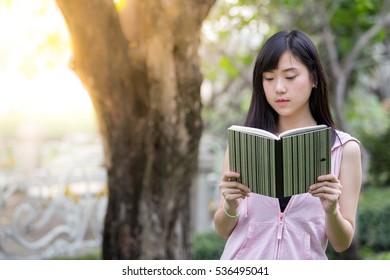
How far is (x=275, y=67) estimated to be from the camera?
177cm

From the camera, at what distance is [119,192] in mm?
3568

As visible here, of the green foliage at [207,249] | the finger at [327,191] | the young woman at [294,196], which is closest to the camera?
the finger at [327,191]

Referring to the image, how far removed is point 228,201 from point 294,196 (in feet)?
0.57

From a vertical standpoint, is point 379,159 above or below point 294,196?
below

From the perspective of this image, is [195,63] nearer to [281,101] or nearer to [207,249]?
[281,101]

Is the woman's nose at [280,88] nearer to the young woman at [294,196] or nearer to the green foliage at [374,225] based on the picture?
the young woman at [294,196]

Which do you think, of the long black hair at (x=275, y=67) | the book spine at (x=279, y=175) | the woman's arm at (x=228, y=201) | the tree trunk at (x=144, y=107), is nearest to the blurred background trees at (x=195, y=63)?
the tree trunk at (x=144, y=107)

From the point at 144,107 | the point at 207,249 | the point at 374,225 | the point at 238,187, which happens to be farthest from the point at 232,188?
the point at 374,225

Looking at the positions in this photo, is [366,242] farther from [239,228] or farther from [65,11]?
[239,228]

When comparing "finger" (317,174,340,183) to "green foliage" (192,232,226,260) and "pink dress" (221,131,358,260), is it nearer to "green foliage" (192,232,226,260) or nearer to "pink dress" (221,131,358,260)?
"pink dress" (221,131,358,260)

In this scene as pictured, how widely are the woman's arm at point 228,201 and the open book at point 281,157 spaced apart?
25 millimetres

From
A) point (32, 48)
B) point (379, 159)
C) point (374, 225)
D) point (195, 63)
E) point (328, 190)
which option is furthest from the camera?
point (379, 159)

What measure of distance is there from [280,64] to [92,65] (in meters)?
1.71

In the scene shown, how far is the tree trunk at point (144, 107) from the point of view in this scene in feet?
10.4
